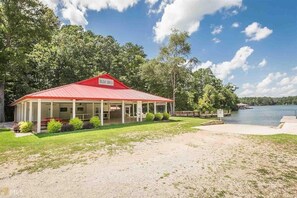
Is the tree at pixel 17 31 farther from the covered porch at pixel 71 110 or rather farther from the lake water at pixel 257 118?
the lake water at pixel 257 118

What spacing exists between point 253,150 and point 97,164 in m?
6.61

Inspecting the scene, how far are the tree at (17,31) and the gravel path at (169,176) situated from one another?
21928 mm

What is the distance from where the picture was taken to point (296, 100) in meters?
174

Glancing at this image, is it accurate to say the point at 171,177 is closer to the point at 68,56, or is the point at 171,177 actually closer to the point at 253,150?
the point at 253,150

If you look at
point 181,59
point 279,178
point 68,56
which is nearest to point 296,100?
point 181,59

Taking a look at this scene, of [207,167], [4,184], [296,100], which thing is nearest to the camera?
[4,184]

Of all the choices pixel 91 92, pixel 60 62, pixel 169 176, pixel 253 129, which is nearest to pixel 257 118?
pixel 253 129

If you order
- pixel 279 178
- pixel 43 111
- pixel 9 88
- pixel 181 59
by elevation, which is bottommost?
pixel 279 178

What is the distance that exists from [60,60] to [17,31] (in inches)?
384

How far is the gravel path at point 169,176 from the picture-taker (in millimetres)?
4918

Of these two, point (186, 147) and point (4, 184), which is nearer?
point (4, 184)

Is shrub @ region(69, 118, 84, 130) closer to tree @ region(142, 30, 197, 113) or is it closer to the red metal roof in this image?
the red metal roof

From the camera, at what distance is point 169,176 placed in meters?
5.93

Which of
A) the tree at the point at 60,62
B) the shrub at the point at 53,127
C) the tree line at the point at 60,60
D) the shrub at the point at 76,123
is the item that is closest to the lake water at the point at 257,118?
the tree line at the point at 60,60
